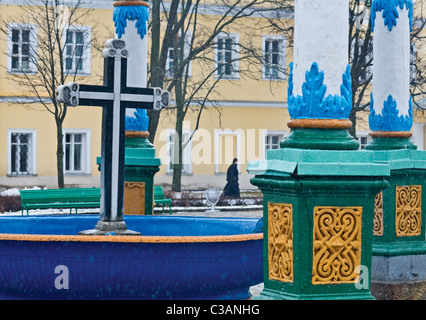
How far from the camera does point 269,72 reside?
37.2 metres

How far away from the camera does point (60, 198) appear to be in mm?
22156

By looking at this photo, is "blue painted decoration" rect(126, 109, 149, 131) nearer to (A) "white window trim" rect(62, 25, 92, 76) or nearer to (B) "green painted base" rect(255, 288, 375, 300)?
(B) "green painted base" rect(255, 288, 375, 300)

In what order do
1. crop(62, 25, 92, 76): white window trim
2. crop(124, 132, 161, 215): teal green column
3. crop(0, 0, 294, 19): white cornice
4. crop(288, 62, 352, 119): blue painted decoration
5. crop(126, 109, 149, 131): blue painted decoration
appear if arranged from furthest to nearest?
crop(62, 25, 92, 76): white window trim < crop(0, 0, 294, 19): white cornice < crop(126, 109, 149, 131): blue painted decoration < crop(124, 132, 161, 215): teal green column < crop(288, 62, 352, 119): blue painted decoration

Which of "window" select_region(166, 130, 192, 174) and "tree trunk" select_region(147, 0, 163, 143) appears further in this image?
"window" select_region(166, 130, 192, 174)

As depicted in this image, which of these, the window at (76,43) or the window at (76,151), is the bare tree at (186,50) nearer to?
the window at (76,43)

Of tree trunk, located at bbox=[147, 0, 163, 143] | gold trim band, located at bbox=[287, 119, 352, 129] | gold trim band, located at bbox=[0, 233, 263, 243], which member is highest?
tree trunk, located at bbox=[147, 0, 163, 143]

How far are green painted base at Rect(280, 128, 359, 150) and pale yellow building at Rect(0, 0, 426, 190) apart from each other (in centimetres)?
2569

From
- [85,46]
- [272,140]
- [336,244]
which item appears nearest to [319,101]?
[336,244]

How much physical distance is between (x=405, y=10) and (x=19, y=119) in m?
26.1

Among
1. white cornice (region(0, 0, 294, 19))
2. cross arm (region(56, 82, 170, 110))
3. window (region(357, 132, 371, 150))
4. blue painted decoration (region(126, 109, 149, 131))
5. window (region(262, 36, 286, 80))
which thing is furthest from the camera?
window (region(357, 132, 371, 150))

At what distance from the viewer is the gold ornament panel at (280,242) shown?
667 cm

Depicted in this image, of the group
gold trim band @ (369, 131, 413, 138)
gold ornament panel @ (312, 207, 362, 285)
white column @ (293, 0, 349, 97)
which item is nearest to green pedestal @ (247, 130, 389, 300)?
gold ornament panel @ (312, 207, 362, 285)

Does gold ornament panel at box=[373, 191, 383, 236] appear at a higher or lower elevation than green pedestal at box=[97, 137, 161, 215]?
lower

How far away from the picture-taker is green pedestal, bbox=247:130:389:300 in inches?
259
